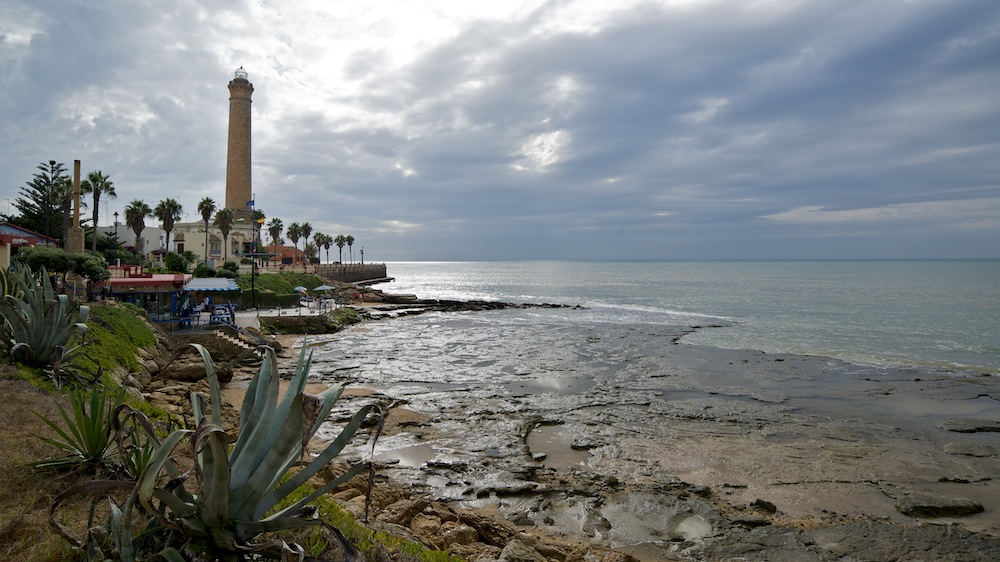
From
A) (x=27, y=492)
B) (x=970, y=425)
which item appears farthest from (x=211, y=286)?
(x=970, y=425)

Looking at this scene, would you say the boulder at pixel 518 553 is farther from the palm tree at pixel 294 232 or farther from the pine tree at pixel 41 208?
the palm tree at pixel 294 232

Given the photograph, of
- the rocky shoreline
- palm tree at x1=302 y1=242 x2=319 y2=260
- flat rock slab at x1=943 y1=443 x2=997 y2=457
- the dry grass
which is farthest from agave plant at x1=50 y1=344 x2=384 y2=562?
palm tree at x1=302 y1=242 x2=319 y2=260

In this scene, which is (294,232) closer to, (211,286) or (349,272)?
(349,272)

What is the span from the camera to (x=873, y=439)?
1316cm

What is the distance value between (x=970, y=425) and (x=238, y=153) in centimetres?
6811

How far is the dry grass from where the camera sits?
3.46 meters

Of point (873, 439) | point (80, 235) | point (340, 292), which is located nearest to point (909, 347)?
point (873, 439)

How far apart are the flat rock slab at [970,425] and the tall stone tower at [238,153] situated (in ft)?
215

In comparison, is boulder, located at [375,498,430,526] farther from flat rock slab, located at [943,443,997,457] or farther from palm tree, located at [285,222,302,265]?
palm tree, located at [285,222,302,265]

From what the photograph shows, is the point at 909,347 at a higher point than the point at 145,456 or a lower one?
lower

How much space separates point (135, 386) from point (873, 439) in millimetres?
17161

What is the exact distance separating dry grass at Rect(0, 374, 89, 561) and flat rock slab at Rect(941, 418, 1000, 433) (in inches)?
726

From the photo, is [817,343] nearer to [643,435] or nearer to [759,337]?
[759,337]

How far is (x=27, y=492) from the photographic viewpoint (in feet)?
13.9
